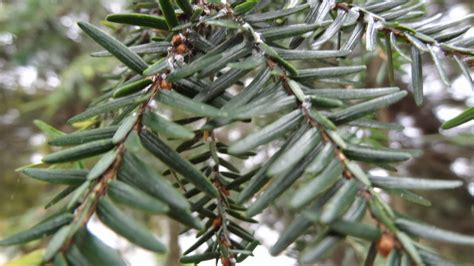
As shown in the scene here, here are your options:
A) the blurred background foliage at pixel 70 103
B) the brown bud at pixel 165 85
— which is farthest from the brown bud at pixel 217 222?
the blurred background foliage at pixel 70 103

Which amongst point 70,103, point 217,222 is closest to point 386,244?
point 217,222

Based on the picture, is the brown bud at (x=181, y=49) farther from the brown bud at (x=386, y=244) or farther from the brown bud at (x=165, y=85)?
the brown bud at (x=386, y=244)

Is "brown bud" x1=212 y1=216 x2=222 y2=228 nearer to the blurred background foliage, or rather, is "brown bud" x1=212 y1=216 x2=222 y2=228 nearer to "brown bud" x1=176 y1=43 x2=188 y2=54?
"brown bud" x1=176 y1=43 x2=188 y2=54

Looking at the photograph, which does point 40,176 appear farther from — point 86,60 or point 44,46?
point 44,46

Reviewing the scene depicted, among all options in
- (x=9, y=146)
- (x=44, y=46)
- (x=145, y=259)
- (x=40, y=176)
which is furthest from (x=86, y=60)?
(x=40, y=176)

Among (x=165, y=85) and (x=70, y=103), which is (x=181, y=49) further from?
(x=70, y=103)

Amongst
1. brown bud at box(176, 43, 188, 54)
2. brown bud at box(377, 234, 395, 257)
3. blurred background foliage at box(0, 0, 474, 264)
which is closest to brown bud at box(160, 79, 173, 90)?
brown bud at box(176, 43, 188, 54)
